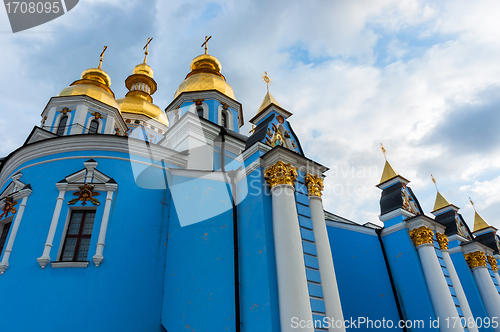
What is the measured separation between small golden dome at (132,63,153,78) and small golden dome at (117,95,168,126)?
2972mm

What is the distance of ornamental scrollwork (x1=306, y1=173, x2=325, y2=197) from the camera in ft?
25.1

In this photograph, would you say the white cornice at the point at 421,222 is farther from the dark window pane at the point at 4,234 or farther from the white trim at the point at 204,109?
the dark window pane at the point at 4,234

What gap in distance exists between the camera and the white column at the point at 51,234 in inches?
321

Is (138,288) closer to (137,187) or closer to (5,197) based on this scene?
(137,187)

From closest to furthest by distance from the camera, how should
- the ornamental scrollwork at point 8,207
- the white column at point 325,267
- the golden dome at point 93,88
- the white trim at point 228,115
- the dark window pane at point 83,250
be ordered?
the white column at point 325,267, the dark window pane at point 83,250, the ornamental scrollwork at point 8,207, the golden dome at point 93,88, the white trim at point 228,115

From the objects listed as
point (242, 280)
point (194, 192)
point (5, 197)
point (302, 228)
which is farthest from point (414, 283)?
point (5, 197)

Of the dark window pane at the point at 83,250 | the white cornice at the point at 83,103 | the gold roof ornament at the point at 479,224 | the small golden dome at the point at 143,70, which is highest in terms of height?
the small golden dome at the point at 143,70

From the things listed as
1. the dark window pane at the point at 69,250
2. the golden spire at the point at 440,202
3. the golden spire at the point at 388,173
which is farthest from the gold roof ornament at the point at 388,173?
the dark window pane at the point at 69,250

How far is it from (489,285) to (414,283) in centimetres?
429

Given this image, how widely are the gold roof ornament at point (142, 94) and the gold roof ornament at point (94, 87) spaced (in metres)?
3.16

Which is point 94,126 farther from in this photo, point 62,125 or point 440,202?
point 440,202

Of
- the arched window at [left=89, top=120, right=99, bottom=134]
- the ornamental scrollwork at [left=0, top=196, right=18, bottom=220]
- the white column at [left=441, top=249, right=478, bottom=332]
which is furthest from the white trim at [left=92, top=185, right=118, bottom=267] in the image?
the white column at [left=441, top=249, right=478, bottom=332]

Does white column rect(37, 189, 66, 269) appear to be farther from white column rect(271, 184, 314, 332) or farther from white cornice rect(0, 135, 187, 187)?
white column rect(271, 184, 314, 332)

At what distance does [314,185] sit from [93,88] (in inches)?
473
